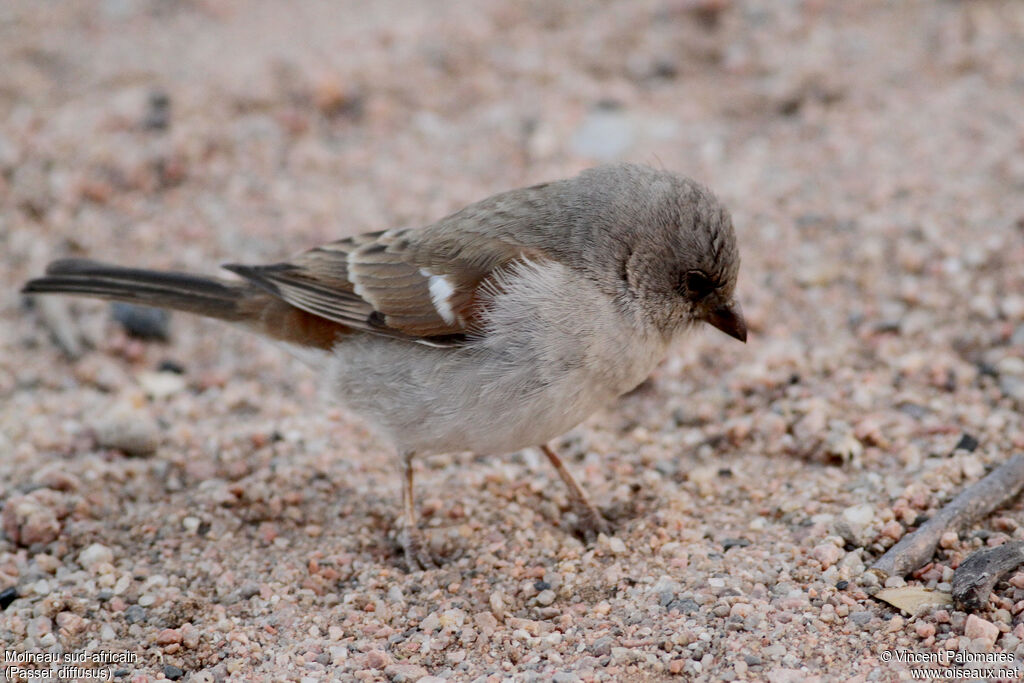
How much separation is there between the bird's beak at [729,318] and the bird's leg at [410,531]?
5.10 ft

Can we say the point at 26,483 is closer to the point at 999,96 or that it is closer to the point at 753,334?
the point at 753,334

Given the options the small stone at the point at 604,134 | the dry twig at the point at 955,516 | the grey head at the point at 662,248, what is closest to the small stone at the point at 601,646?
the dry twig at the point at 955,516

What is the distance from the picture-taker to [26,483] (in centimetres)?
482

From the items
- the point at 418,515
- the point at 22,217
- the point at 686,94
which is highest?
the point at 686,94

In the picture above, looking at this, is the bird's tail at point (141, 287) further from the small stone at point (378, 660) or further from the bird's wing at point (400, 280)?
the small stone at point (378, 660)

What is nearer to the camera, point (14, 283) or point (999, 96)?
point (14, 283)

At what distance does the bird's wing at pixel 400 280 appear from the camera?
457cm

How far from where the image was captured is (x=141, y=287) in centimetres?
523

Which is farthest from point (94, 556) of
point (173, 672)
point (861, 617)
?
point (861, 617)

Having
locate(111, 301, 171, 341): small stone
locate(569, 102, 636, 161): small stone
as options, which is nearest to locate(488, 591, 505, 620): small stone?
locate(111, 301, 171, 341): small stone

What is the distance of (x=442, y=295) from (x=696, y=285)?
1.15 m

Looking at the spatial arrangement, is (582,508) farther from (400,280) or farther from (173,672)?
(173,672)

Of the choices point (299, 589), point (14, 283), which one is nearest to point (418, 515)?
point (299, 589)

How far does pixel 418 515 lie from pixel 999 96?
17.1 feet
